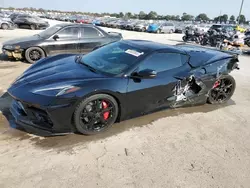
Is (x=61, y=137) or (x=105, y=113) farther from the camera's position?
(x=105, y=113)

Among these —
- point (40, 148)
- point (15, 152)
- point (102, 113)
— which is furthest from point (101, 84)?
point (15, 152)

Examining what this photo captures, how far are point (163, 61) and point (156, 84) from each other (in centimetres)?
48

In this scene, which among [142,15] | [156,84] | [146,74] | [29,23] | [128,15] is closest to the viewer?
[146,74]

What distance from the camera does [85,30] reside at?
27.6 ft

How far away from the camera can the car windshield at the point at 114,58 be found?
371 centimetres

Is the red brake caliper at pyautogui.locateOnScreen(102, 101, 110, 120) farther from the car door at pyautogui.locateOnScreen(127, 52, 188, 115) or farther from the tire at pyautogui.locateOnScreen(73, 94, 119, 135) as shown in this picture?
the car door at pyautogui.locateOnScreen(127, 52, 188, 115)

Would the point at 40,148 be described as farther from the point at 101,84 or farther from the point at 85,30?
the point at 85,30

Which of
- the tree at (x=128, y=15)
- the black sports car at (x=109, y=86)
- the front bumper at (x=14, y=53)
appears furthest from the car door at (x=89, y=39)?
the tree at (x=128, y=15)

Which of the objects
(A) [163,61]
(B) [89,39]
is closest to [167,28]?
(B) [89,39]

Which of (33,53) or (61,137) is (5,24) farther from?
(61,137)

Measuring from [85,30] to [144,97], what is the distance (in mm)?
5508

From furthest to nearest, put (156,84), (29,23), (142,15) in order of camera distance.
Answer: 1. (142,15)
2. (29,23)
3. (156,84)

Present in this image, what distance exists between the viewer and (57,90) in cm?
314

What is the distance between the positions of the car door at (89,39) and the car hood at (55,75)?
4278 millimetres
